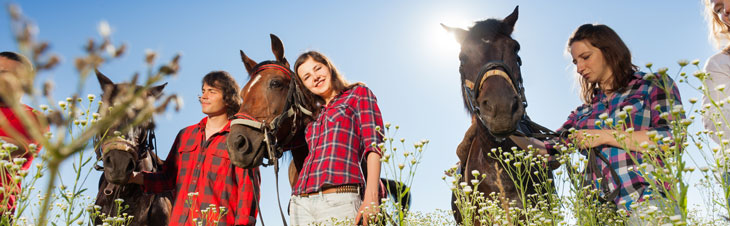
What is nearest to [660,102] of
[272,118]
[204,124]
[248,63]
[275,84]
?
[272,118]

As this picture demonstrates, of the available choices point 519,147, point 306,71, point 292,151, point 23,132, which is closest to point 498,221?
point 519,147

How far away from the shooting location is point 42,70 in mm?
630

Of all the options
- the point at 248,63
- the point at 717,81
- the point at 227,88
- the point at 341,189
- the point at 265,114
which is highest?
the point at 248,63

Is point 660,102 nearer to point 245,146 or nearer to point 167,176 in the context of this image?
point 245,146

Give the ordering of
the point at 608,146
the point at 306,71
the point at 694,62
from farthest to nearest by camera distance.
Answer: the point at 306,71
the point at 608,146
the point at 694,62

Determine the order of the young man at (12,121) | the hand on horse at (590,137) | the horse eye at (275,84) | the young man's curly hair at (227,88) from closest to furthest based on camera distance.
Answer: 1. the young man at (12,121)
2. the hand on horse at (590,137)
3. the horse eye at (275,84)
4. the young man's curly hair at (227,88)

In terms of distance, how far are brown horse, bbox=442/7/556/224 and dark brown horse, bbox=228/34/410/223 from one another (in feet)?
2.30

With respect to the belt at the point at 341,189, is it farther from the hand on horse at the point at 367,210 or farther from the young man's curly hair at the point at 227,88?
the young man's curly hair at the point at 227,88

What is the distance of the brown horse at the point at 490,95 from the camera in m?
3.16

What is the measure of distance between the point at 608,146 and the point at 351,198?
5.50 feet

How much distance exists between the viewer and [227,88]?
521cm

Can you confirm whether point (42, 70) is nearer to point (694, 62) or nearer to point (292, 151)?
point (694, 62)

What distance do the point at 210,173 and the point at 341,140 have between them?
1.73 meters

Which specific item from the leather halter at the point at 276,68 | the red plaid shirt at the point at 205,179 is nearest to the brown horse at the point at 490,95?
the leather halter at the point at 276,68
